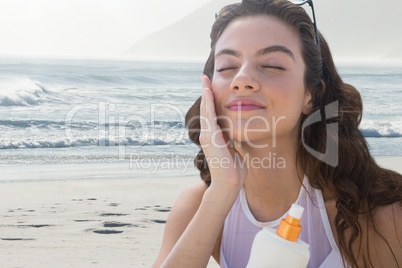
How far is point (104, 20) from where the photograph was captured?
3919 cm

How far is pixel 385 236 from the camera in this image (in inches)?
76.9

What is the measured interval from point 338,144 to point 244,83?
1.67ft

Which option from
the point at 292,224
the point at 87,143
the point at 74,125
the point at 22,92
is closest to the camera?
the point at 292,224

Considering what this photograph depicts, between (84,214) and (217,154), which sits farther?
(84,214)

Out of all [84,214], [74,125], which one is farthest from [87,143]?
[84,214]

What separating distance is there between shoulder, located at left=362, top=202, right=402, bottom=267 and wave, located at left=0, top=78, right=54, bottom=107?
1237 cm

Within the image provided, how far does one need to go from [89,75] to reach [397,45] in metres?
25.5

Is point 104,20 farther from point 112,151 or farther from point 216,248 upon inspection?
point 216,248

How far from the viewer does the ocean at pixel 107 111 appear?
29.9 ft

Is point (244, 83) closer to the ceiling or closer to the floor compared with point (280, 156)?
closer to the ceiling

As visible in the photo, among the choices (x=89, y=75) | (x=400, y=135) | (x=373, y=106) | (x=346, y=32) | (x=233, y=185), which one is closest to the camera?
(x=233, y=185)

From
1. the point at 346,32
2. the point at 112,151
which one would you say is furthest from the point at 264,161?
the point at 346,32

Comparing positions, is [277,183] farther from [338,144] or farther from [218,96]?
[218,96]

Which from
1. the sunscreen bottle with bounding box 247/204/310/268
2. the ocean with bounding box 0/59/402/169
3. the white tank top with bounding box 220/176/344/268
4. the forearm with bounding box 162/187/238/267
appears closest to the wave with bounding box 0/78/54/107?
the ocean with bounding box 0/59/402/169
